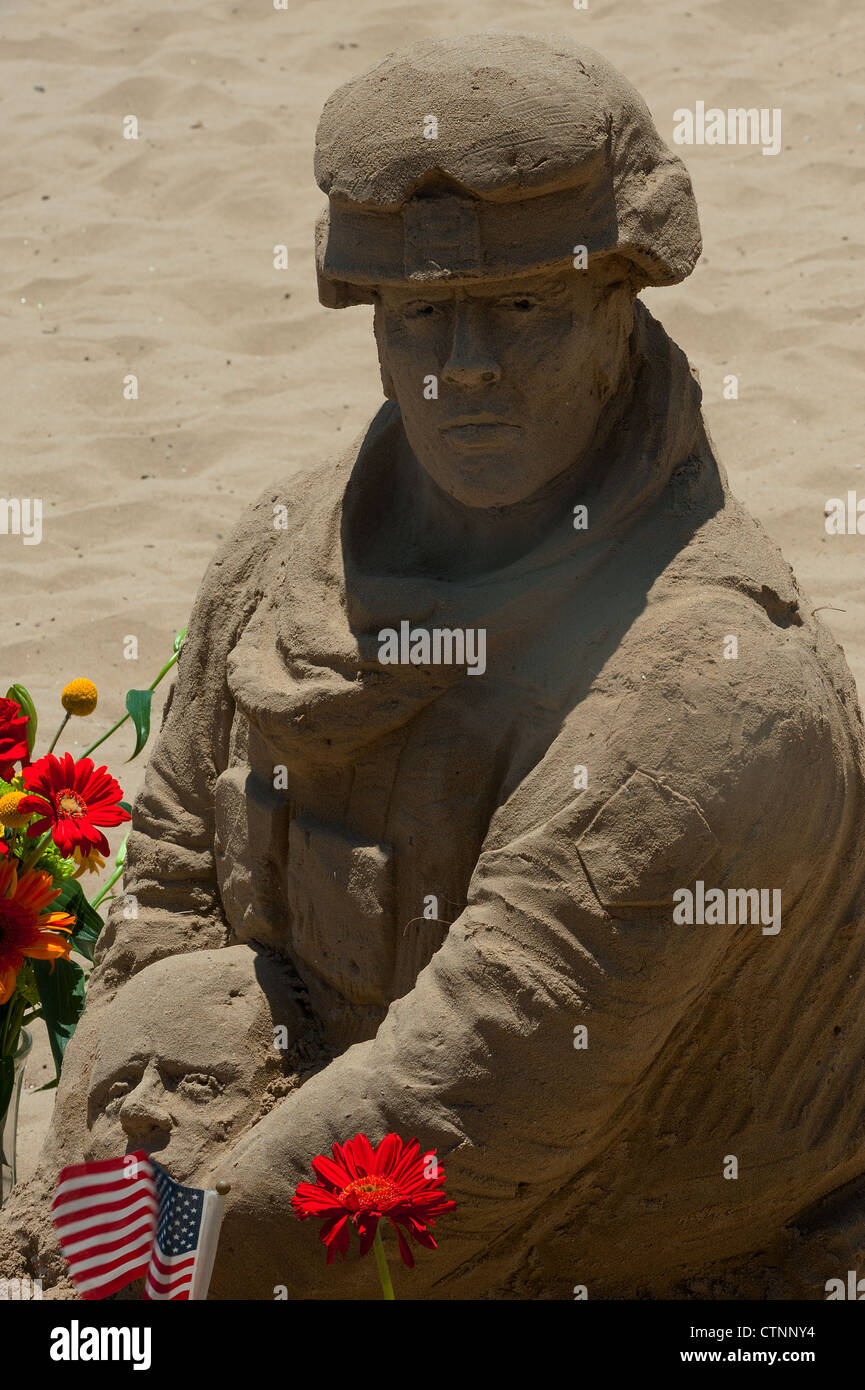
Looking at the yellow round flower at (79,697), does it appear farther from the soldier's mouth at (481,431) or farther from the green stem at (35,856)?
the soldier's mouth at (481,431)

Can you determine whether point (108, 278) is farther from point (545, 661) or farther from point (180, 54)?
A: point (545, 661)

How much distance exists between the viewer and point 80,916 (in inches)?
158

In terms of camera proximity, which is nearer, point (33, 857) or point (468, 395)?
point (468, 395)

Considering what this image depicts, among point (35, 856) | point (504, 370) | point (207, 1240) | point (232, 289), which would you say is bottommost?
point (207, 1240)

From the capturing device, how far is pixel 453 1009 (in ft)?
9.11

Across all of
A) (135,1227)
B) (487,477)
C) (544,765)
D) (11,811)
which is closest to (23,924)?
(11,811)

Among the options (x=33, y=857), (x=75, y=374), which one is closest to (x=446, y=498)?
(x=33, y=857)

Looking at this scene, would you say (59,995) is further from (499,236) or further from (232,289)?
(232,289)

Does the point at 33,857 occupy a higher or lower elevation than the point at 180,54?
lower

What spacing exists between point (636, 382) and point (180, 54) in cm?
676

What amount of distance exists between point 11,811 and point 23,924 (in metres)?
0.19

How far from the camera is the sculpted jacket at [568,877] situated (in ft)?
8.99

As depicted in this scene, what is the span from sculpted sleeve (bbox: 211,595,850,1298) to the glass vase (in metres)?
0.91

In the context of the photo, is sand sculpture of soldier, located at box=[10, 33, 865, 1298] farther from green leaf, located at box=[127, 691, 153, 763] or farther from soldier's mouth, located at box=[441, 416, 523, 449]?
green leaf, located at box=[127, 691, 153, 763]
